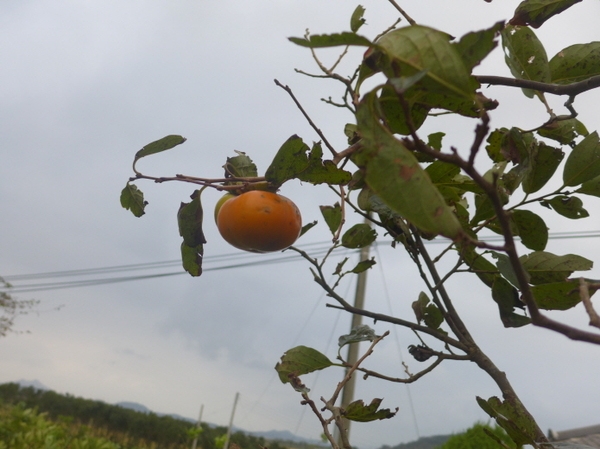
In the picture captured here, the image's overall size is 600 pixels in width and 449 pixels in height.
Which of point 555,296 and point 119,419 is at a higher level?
point 119,419

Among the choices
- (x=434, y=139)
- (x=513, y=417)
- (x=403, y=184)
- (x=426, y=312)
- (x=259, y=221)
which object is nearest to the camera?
(x=403, y=184)

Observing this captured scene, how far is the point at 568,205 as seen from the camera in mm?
830

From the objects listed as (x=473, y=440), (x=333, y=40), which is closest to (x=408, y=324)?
(x=333, y=40)

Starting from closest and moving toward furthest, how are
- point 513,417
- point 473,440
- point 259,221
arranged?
point 513,417, point 259,221, point 473,440

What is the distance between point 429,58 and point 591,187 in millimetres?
549

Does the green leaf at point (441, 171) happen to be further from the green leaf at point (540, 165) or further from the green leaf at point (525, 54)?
the green leaf at point (525, 54)

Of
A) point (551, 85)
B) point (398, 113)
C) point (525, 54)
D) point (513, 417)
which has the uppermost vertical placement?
point (525, 54)

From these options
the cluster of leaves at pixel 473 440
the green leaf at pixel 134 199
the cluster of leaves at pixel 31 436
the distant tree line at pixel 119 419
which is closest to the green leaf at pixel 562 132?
the green leaf at pixel 134 199

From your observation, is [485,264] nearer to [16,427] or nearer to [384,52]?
[384,52]

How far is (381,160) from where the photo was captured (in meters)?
0.35

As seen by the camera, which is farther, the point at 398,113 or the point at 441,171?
the point at 441,171

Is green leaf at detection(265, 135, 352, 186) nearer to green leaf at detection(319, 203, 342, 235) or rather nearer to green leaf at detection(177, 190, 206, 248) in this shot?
green leaf at detection(177, 190, 206, 248)

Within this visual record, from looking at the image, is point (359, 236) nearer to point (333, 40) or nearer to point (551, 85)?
point (551, 85)

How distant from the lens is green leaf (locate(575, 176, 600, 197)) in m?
0.78
